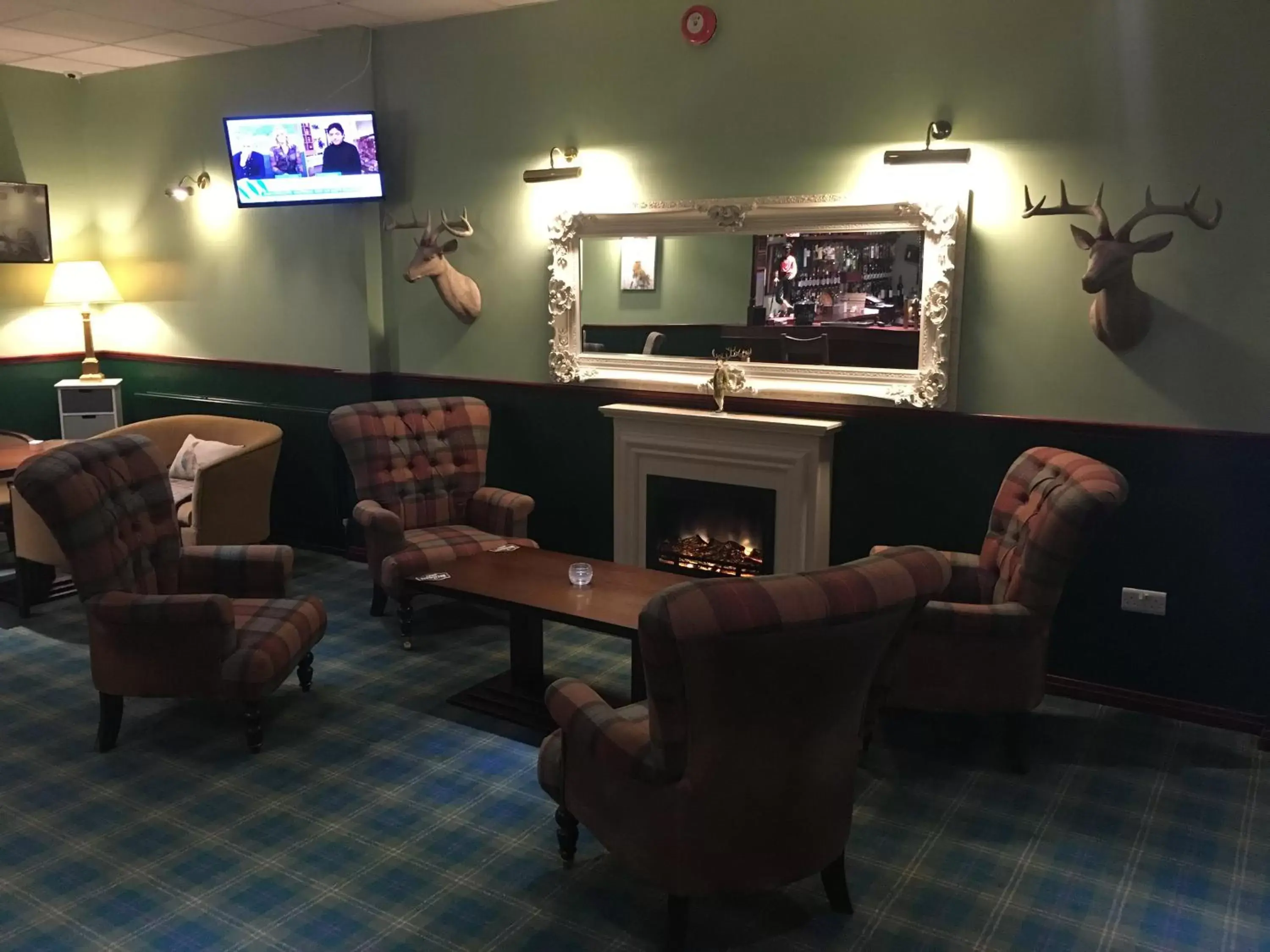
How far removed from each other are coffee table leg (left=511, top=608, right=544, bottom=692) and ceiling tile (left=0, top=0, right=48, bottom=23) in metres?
3.70

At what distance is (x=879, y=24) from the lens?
4.05 metres

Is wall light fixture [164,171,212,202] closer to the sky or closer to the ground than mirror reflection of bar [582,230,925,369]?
closer to the sky

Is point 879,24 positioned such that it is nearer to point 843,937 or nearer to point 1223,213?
point 1223,213

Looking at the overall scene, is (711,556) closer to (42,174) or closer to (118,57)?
(118,57)

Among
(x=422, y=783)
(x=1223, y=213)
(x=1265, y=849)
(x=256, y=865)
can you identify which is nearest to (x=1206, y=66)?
(x=1223, y=213)

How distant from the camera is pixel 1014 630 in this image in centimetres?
331

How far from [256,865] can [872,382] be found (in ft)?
9.47

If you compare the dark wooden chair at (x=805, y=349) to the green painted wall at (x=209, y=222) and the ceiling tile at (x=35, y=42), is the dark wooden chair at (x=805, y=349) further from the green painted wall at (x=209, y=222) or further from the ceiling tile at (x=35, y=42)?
the ceiling tile at (x=35, y=42)

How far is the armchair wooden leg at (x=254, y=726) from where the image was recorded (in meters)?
3.48

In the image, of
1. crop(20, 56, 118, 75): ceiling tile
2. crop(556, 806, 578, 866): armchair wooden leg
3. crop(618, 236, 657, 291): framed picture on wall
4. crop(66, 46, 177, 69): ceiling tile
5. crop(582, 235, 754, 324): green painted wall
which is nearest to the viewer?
crop(556, 806, 578, 866): armchair wooden leg

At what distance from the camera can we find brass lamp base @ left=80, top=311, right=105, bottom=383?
646 cm

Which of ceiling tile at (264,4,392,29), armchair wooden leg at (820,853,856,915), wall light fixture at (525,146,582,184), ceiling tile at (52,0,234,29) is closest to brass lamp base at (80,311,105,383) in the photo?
ceiling tile at (52,0,234,29)

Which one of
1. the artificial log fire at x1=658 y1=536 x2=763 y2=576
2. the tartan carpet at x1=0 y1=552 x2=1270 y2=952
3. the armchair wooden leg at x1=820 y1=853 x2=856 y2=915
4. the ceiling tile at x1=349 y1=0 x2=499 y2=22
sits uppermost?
the ceiling tile at x1=349 y1=0 x2=499 y2=22

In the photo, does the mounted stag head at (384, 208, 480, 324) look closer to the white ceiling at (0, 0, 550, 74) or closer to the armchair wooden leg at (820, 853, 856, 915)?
the white ceiling at (0, 0, 550, 74)
